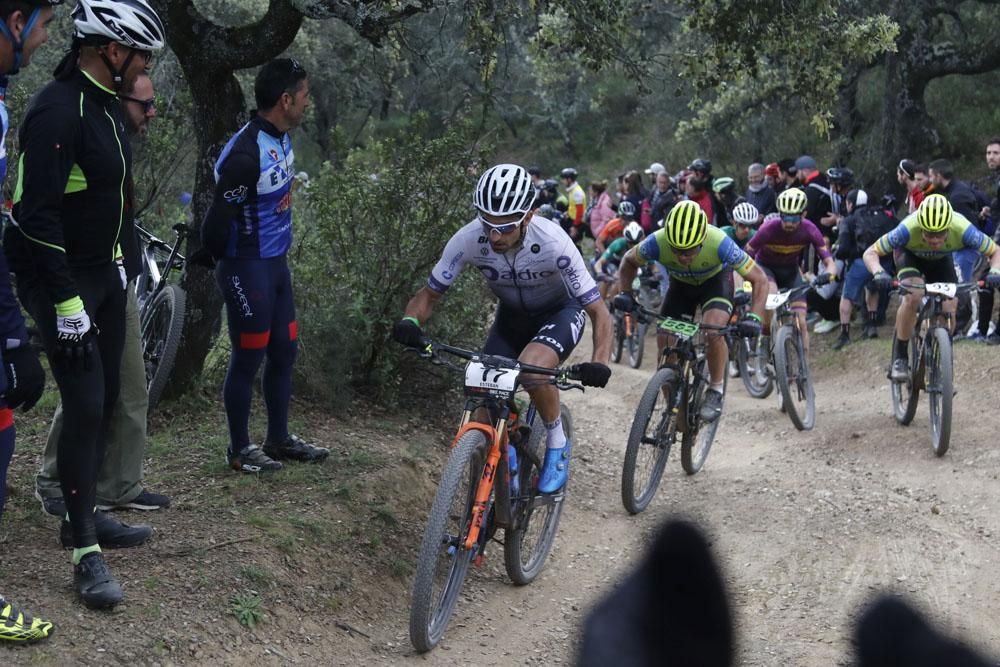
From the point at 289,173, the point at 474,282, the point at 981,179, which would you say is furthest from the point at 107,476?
the point at 981,179

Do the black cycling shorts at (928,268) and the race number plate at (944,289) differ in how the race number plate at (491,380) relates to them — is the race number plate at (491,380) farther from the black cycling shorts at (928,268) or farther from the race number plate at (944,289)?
the black cycling shorts at (928,268)

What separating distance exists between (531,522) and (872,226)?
30.5ft

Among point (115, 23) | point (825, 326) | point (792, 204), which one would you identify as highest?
point (115, 23)

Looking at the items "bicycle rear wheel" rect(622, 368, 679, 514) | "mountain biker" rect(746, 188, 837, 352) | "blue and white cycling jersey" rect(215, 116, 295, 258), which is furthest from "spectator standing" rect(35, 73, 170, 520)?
"mountain biker" rect(746, 188, 837, 352)

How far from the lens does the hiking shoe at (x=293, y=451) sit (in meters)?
6.73

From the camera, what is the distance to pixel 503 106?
8414mm

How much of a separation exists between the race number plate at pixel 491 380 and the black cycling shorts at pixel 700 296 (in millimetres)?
3583

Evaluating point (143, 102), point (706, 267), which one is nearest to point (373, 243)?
point (706, 267)

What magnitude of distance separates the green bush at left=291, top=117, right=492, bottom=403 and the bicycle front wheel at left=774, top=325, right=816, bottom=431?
390cm

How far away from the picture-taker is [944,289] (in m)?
9.10

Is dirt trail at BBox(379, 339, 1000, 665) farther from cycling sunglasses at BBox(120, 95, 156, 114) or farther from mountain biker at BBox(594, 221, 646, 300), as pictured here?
mountain biker at BBox(594, 221, 646, 300)

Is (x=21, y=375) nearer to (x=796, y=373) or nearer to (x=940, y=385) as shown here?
(x=940, y=385)

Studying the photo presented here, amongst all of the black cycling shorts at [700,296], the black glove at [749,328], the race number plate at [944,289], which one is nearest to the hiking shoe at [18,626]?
the black glove at [749,328]

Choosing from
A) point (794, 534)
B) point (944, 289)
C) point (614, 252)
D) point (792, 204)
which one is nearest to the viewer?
point (794, 534)
